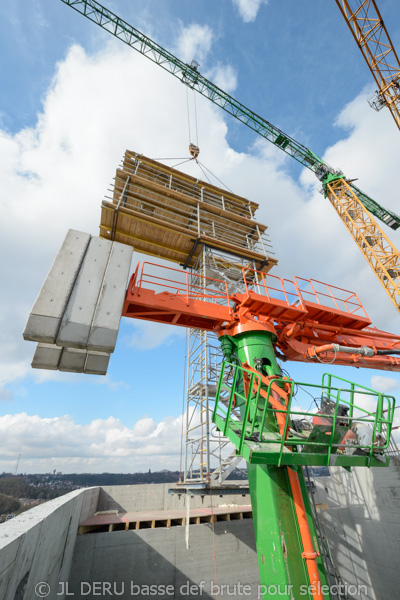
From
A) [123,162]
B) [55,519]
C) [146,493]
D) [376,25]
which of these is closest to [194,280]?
[123,162]

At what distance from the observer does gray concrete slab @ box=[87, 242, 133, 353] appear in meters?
4.64

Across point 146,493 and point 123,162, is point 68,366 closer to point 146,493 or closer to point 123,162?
point 146,493

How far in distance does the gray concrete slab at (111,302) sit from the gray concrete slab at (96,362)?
2.58 feet

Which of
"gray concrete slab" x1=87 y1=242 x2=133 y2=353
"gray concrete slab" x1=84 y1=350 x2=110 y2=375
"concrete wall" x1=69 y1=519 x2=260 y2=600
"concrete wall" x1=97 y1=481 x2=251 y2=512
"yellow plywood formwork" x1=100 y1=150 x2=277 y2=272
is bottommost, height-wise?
"concrete wall" x1=69 y1=519 x2=260 y2=600

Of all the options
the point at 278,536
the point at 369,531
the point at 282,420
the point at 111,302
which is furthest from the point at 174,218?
the point at 369,531

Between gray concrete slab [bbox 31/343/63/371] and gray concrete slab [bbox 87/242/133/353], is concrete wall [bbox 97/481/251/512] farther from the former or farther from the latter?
gray concrete slab [bbox 87/242/133/353]

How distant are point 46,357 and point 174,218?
10273mm

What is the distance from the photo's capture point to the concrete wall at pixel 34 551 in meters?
2.85

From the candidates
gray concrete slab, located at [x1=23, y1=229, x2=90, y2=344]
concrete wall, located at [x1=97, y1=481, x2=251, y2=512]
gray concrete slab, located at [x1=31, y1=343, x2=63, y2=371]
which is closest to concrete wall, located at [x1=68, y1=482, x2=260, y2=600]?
concrete wall, located at [x1=97, y1=481, x2=251, y2=512]

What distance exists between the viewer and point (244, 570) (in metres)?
7.91

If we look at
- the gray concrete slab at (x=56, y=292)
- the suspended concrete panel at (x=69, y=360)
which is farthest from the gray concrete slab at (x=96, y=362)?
the gray concrete slab at (x=56, y=292)

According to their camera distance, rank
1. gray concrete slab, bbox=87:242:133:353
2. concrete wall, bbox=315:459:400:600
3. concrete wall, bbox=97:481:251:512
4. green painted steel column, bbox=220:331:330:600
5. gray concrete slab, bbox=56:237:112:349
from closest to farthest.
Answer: green painted steel column, bbox=220:331:330:600, gray concrete slab, bbox=56:237:112:349, gray concrete slab, bbox=87:242:133:353, concrete wall, bbox=315:459:400:600, concrete wall, bbox=97:481:251:512

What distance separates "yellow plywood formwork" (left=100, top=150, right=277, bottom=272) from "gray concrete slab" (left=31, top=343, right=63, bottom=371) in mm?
7955

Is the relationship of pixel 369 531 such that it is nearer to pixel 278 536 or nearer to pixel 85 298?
pixel 278 536
